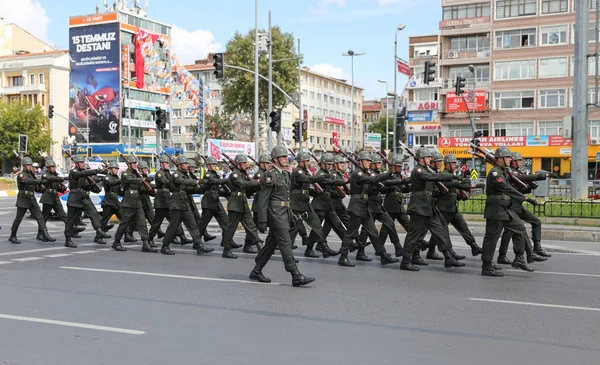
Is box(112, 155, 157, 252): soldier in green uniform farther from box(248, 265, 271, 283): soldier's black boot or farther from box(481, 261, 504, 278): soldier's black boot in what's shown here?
box(481, 261, 504, 278): soldier's black boot

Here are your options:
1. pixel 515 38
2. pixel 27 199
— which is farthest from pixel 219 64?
pixel 515 38

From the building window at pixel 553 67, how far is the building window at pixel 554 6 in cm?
335

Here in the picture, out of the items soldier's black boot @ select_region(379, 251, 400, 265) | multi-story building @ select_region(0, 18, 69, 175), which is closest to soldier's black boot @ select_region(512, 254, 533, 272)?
soldier's black boot @ select_region(379, 251, 400, 265)

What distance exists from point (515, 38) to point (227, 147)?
1308 inches

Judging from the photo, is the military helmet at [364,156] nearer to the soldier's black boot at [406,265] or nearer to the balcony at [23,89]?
the soldier's black boot at [406,265]

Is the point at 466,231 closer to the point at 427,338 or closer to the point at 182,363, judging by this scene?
the point at 427,338

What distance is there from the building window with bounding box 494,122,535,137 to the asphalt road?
138ft

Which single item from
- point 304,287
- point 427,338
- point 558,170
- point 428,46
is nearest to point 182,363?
point 427,338

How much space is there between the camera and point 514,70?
50.8 metres

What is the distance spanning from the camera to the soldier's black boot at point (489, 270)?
32.6 feet

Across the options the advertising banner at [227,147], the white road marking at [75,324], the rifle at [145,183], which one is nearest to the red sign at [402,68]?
the advertising banner at [227,147]

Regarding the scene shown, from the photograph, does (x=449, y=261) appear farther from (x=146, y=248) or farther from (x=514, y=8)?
(x=514, y=8)

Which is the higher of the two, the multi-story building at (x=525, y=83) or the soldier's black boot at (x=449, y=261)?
the multi-story building at (x=525, y=83)

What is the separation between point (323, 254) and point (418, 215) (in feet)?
7.38
